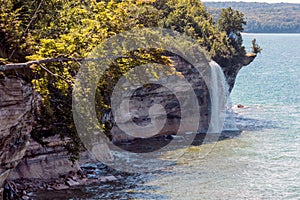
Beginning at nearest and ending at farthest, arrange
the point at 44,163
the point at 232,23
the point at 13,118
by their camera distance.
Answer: the point at 13,118 → the point at 44,163 → the point at 232,23

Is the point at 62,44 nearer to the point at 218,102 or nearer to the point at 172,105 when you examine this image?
the point at 172,105

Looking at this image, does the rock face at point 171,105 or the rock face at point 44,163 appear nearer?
the rock face at point 44,163

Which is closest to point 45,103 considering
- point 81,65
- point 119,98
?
point 81,65

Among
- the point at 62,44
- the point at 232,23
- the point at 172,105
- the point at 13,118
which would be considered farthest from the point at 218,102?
the point at 13,118

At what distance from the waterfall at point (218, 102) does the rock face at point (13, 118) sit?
1156 inches

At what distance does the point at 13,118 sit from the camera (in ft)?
84.0

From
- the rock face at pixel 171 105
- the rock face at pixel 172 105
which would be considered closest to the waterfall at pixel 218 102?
the rock face at pixel 171 105

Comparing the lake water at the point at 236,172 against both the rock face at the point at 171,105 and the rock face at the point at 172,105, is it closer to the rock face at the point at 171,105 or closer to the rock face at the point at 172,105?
the rock face at the point at 171,105

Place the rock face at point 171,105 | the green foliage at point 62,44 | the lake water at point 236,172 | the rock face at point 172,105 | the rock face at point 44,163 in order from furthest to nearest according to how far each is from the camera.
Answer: the rock face at point 172,105
the rock face at point 171,105
the rock face at point 44,163
the lake water at point 236,172
the green foliage at point 62,44

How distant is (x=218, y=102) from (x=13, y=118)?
34.0 m

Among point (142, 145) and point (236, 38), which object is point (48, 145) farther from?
point (236, 38)

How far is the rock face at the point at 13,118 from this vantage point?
82.8ft

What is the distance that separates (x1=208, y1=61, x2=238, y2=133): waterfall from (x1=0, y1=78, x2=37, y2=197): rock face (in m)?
29.4

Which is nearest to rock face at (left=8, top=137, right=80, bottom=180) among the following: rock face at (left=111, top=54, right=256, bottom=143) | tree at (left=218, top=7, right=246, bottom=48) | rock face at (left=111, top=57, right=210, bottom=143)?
rock face at (left=111, top=54, right=256, bottom=143)
